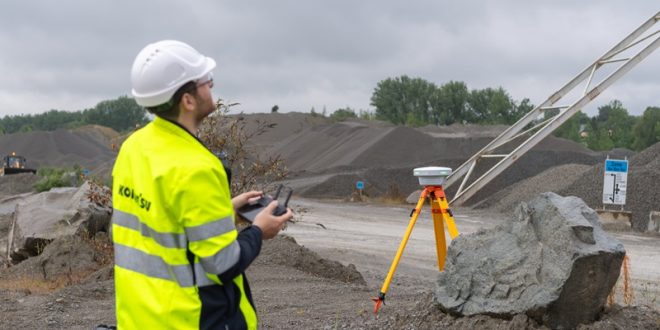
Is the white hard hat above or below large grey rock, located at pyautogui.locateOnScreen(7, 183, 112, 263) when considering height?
above

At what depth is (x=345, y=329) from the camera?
22.8 feet

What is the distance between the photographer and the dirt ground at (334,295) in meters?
6.55

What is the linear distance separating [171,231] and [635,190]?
2288 cm

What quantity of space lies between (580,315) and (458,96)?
75.2 meters

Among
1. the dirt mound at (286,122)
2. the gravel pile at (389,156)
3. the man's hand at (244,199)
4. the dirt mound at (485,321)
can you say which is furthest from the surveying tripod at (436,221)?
the dirt mound at (286,122)

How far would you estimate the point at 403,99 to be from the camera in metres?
85.2

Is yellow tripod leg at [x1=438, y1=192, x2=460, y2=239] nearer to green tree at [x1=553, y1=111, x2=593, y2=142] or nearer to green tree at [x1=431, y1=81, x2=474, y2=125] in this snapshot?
green tree at [x1=553, y1=111, x2=593, y2=142]

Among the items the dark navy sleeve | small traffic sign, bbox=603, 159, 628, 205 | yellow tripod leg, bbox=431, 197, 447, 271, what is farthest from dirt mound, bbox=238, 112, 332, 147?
the dark navy sleeve

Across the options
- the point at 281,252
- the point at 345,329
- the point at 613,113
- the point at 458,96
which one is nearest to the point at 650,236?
the point at 281,252

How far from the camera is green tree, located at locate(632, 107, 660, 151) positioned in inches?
2232

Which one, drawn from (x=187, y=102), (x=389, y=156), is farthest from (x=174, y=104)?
(x=389, y=156)

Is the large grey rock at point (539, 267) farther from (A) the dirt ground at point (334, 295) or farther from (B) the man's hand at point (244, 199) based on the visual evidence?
(B) the man's hand at point (244, 199)

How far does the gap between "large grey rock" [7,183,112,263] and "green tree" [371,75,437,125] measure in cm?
6819

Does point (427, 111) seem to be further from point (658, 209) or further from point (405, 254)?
point (405, 254)
